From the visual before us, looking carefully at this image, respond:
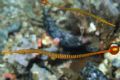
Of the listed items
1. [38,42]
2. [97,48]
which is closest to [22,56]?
[38,42]

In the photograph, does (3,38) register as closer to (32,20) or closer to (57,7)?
(32,20)

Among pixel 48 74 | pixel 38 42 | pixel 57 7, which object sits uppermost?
pixel 57 7

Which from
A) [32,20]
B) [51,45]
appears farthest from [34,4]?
[51,45]

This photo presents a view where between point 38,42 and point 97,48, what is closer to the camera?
point 38,42

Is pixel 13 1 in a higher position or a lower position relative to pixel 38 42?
higher

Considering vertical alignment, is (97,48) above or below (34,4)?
below

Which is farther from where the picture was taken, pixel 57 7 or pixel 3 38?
pixel 57 7

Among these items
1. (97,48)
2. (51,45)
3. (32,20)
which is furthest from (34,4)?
(97,48)

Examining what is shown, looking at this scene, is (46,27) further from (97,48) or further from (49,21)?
(97,48)
